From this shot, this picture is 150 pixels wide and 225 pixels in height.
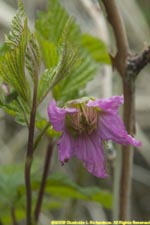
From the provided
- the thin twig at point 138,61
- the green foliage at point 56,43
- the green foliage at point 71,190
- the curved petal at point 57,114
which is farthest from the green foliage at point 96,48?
the curved petal at point 57,114

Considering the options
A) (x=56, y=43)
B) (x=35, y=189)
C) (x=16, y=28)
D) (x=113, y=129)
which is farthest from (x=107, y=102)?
(x=35, y=189)

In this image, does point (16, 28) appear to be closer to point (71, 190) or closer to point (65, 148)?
point (65, 148)

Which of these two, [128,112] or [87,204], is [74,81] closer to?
[128,112]

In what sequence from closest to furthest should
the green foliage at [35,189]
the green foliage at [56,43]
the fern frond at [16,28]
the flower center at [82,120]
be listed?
the fern frond at [16,28] → the flower center at [82,120] → the green foliage at [56,43] → the green foliage at [35,189]

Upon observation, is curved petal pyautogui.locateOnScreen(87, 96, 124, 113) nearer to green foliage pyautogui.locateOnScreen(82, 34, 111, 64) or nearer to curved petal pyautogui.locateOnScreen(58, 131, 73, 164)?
curved petal pyautogui.locateOnScreen(58, 131, 73, 164)

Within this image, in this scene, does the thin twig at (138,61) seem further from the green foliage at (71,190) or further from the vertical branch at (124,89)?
the green foliage at (71,190)

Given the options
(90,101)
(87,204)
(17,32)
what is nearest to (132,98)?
(90,101)
